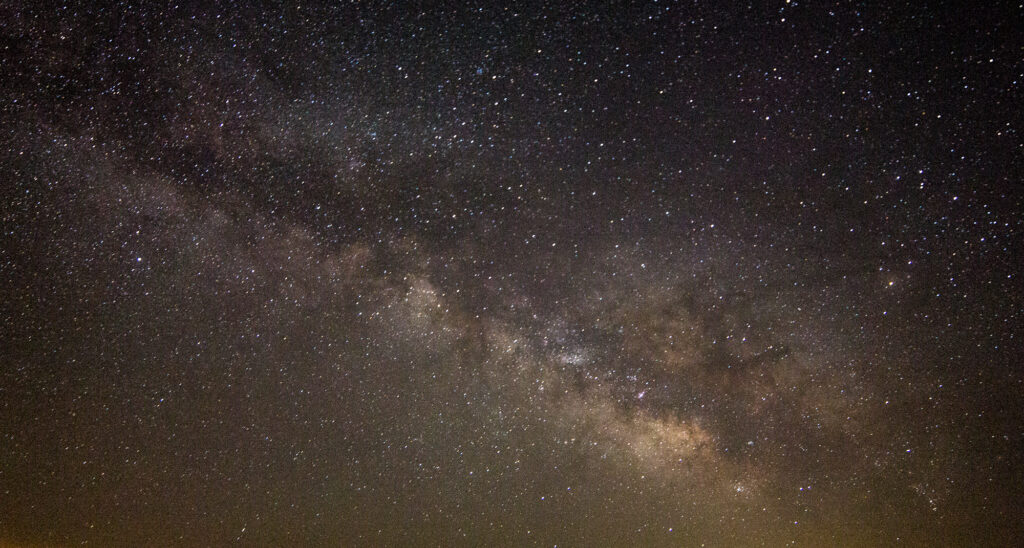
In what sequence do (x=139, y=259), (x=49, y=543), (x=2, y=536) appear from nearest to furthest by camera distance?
(x=139, y=259) < (x=49, y=543) < (x=2, y=536)

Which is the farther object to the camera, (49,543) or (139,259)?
(49,543)

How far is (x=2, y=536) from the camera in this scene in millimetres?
11891

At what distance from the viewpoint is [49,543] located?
823 centimetres

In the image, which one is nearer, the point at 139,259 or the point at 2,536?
the point at 139,259

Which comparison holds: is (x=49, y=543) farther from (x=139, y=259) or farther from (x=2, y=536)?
(x=139, y=259)

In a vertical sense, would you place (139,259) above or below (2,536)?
above

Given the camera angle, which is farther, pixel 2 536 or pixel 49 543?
pixel 2 536

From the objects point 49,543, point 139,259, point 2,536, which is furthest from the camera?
point 2,536

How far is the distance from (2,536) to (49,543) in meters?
6.71

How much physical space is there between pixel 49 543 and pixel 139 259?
8.58 m

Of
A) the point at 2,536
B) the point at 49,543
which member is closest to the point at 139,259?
the point at 49,543

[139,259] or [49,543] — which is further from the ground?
[139,259]

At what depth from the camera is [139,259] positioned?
4.04 metres

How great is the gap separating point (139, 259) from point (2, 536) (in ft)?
49.4
